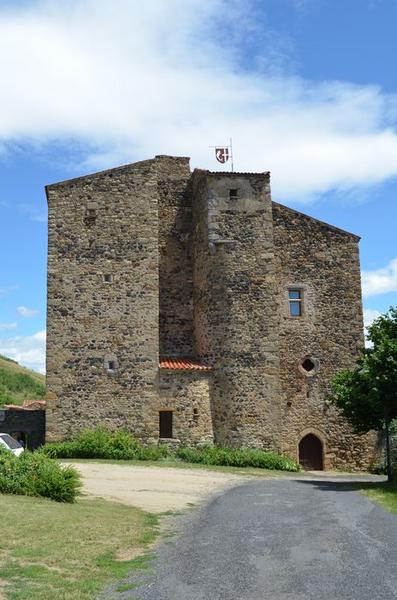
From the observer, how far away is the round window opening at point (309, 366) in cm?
2789

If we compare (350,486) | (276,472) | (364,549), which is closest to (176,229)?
(276,472)

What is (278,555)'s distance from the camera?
9.44 m

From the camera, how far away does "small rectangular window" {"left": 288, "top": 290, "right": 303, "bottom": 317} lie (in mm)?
28344

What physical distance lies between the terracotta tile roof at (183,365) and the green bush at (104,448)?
2969 mm

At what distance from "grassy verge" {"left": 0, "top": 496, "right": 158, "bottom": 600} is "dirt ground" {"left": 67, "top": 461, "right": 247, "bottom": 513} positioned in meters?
1.57

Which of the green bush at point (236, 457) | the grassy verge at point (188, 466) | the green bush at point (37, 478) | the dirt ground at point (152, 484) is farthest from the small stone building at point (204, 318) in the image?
the green bush at point (37, 478)

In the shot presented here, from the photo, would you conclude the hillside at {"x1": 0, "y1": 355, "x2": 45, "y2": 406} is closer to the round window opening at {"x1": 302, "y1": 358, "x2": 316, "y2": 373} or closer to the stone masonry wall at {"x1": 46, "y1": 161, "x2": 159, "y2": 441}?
the stone masonry wall at {"x1": 46, "y1": 161, "x2": 159, "y2": 441}

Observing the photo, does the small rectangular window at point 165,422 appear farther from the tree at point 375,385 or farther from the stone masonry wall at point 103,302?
the tree at point 375,385

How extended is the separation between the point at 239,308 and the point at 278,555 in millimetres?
17390

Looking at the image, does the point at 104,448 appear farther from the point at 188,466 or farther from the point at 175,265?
the point at 175,265

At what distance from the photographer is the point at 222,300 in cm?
2656

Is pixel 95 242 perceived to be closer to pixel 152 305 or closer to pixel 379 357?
pixel 152 305

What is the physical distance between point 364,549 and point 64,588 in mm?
4286

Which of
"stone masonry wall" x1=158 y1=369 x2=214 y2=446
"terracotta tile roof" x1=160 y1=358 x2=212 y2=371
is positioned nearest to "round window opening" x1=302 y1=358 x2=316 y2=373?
"terracotta tile roof" x1=160 y1=358 x2=212 y2=371
